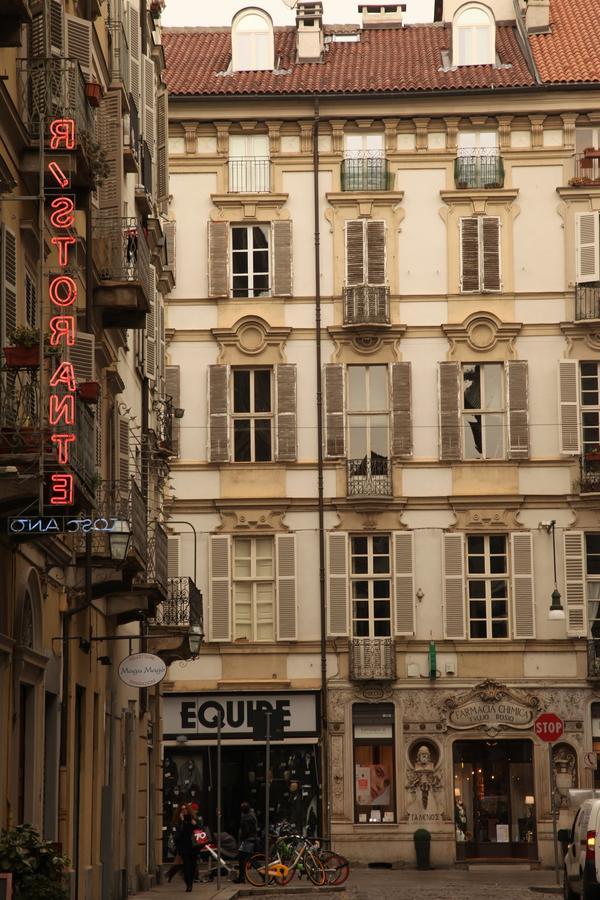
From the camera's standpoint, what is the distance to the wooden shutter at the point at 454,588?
41906 millimetres

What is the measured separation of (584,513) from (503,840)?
309 inches

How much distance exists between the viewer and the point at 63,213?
1719 centimetres

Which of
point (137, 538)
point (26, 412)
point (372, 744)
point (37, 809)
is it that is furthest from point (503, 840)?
point (26, 412)

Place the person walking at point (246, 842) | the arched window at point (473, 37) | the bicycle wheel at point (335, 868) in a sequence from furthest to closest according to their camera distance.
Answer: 1. the arched window at point (473, 37)
2. the person walking at point (246, 842)
3. the bicycle wheel at point (335, 868)

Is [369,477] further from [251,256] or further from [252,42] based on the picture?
[252,42]

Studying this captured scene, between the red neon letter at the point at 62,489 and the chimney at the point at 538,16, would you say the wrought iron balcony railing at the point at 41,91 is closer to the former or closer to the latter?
the red neon letter at the point at 62,489

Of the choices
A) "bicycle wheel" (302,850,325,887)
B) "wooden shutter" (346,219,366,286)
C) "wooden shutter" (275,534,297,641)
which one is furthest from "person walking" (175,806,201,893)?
"wooden shutter" (346,219,366,286)

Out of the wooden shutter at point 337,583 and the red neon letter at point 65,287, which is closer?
the red neon letter at point 65,287

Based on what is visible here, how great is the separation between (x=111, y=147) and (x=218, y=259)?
20.1m

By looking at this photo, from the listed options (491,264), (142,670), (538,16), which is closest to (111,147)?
(142,670)

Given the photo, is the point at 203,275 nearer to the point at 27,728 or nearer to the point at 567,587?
the point at 567,587

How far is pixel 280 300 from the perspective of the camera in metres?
43.7

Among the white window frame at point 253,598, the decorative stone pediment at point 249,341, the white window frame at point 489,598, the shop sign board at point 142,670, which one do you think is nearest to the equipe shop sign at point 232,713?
the white window frame at point 253,598

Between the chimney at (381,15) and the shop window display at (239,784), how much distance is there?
20.4m
